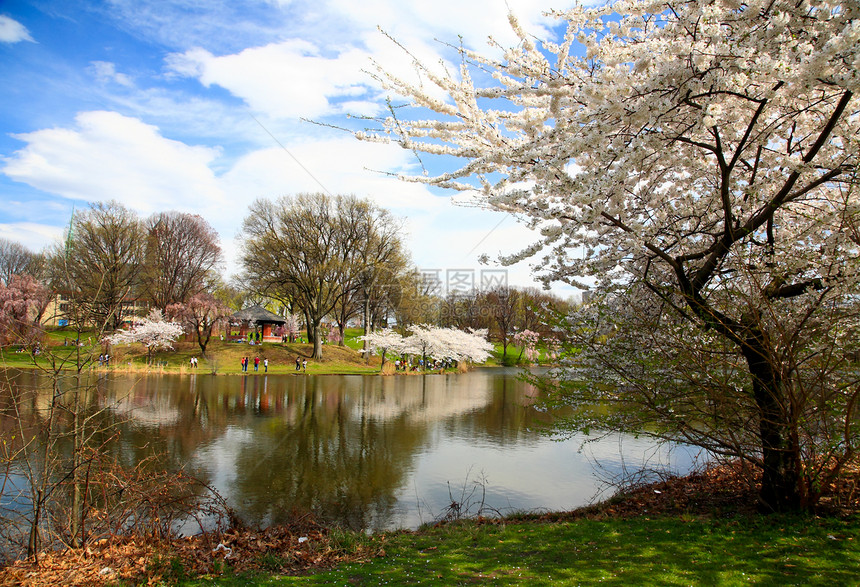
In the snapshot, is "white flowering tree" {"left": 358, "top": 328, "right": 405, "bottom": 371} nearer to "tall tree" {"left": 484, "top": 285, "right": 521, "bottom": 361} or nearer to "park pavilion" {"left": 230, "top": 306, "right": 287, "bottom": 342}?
"park pavilion" {"left": 230, "top": 306, "right": 287, "bottom": 342}

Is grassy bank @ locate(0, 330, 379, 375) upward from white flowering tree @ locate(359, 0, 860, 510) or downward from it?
downward

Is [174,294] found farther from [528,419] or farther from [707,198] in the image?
[707,198]

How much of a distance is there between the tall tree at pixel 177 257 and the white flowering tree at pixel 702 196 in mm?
40902

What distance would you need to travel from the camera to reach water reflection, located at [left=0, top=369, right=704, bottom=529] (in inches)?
323

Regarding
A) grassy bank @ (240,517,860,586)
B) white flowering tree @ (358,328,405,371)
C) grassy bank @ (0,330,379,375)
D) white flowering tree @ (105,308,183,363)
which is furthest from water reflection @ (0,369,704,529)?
white flowering tree @ (358,328,405,371)

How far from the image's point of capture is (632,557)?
478 centimetres

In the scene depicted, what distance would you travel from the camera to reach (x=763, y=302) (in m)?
5.27

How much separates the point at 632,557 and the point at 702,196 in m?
4.48

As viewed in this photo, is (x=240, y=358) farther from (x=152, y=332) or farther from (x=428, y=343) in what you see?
(x=428, y=343)

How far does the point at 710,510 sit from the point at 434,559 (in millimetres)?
3837

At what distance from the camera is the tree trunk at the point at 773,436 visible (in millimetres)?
5090

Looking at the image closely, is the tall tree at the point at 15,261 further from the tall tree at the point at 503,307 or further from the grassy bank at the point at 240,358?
the tall tree at the point at 503,307

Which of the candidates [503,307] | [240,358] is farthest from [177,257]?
[503,307]

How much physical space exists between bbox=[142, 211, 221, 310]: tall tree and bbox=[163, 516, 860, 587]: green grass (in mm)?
40222
